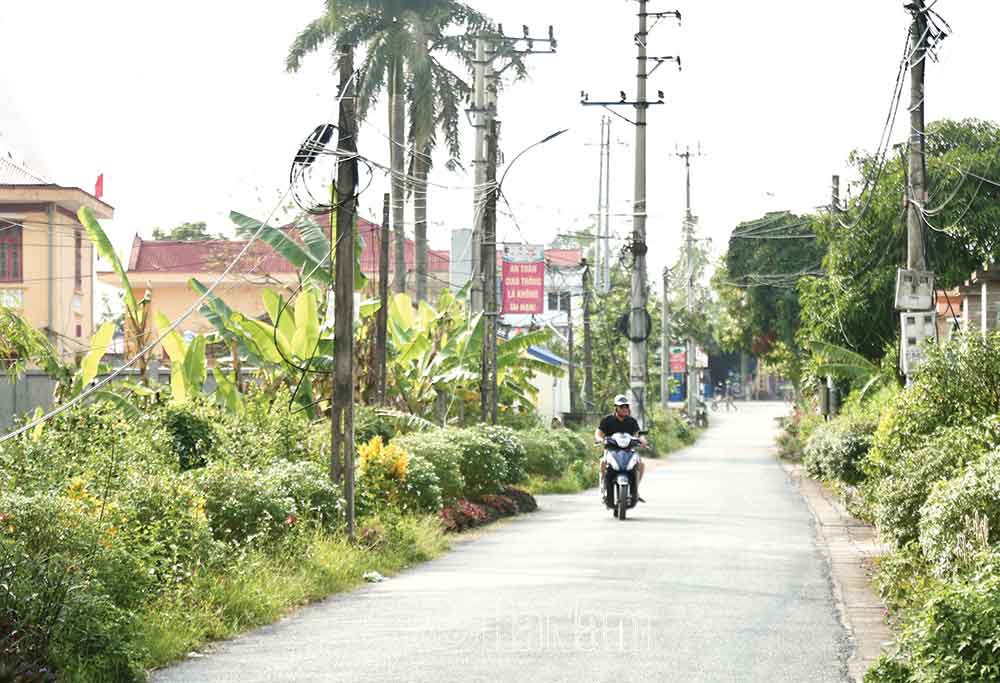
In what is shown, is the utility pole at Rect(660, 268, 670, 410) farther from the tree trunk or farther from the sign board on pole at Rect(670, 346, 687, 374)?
the tree trunk

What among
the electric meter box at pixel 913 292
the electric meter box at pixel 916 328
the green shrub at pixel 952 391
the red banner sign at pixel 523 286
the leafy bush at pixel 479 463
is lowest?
the leafy bush at pixel 479 463

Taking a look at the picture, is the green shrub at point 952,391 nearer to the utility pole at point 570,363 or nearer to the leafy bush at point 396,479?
the leafy bush at point 396,479

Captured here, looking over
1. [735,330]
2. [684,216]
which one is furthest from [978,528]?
[684,216]

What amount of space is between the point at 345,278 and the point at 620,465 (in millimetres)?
7284

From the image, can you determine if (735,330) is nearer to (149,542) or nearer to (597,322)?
(597,322)

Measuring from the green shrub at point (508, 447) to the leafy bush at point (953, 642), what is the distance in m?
18.3

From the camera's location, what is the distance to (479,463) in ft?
80.0

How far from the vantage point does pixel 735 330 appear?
64125 mm

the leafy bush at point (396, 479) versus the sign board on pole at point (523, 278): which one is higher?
the sign board on pole at point (523, 278)

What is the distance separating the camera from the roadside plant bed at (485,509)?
21.4 meters

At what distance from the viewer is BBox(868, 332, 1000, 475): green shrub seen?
17.0m

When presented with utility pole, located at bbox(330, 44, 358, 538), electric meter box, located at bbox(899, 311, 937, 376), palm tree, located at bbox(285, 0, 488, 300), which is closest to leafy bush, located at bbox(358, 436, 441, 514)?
utility pole, located at bbox(330, 44, 358, 538)

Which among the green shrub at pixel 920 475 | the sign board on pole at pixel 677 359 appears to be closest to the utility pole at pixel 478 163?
the green shrub at pixel 920 475

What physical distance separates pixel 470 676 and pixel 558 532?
36.8 ft
